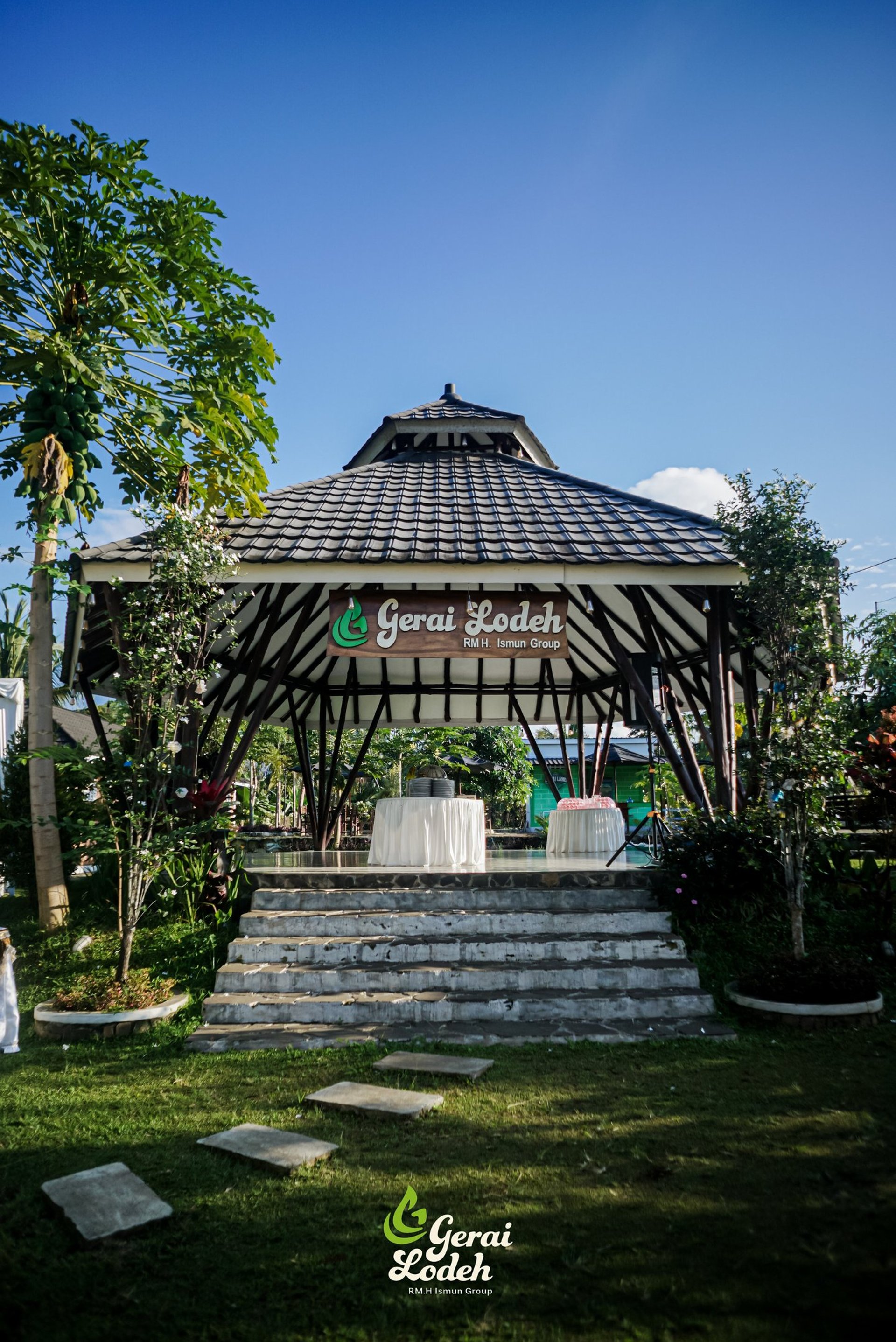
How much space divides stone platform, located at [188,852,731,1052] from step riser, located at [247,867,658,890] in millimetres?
11

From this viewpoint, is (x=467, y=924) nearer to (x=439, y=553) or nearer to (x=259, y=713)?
(x=259, y=713)

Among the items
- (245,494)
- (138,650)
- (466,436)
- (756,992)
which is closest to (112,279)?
(245,494)

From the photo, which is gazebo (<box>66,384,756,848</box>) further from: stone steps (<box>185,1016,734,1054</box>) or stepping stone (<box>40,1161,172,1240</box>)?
stepping stone (<box>40,1161,172,1240</box>)

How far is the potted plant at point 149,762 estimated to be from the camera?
5.91 m

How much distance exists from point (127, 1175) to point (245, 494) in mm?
7053

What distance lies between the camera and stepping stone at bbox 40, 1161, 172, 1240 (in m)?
2.87

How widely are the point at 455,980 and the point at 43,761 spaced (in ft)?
14.6

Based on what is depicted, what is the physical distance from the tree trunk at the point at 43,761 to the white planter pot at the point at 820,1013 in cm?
635

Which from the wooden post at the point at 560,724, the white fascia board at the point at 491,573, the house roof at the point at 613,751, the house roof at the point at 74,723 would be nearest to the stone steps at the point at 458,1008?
the white fascia board at the point at 491,573

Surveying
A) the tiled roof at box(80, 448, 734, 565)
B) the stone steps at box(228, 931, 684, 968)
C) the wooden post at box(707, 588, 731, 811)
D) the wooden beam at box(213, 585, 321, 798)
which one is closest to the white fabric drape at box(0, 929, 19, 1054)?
the stone steps at box(228, 931, 684, 968)

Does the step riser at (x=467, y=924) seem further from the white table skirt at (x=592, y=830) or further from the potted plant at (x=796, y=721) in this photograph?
the white table skirt at (x=592, y=830)

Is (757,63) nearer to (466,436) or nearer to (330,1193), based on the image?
(330,1193)

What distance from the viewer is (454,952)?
6.46m

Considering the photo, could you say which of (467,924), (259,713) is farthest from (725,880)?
(259,713)
